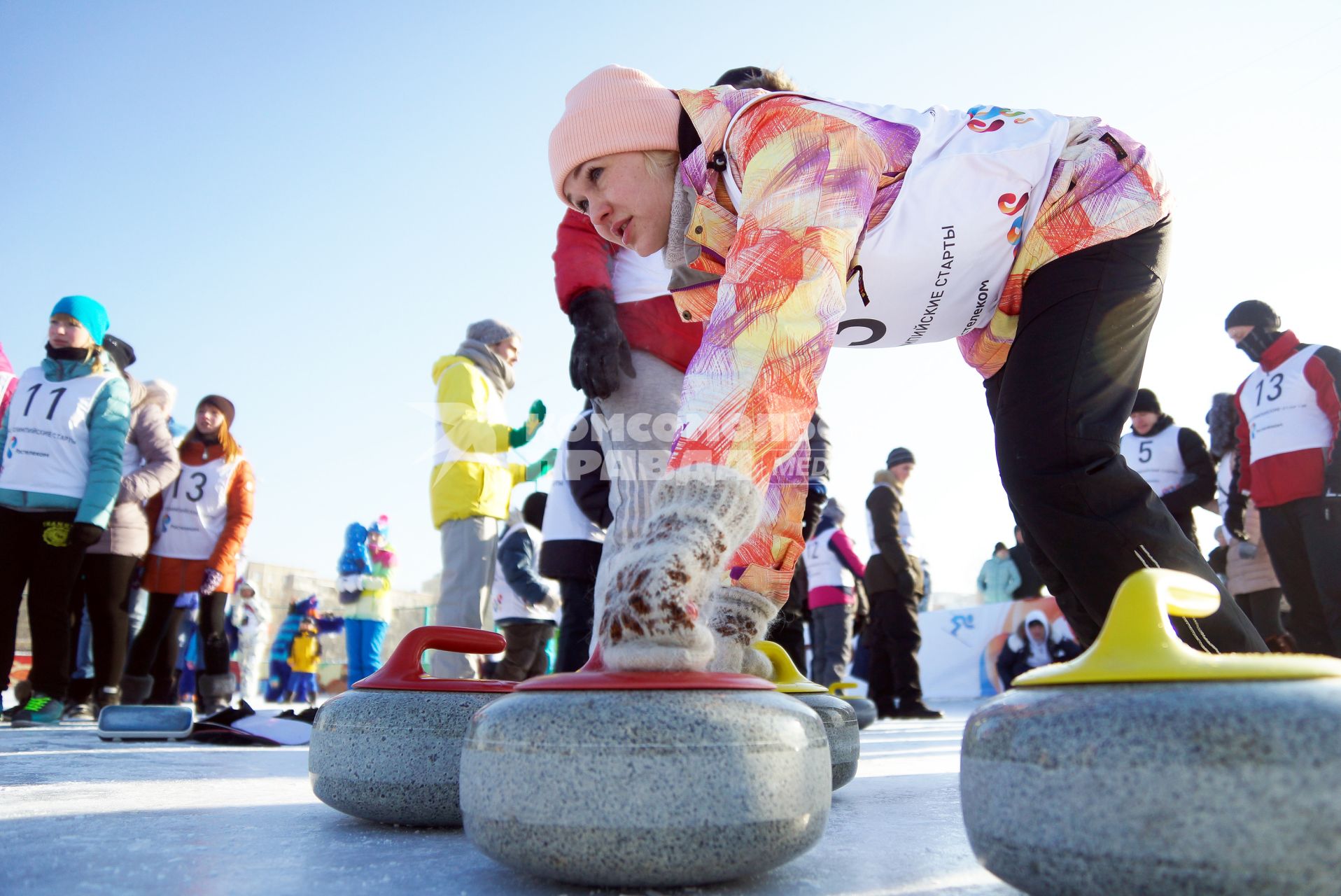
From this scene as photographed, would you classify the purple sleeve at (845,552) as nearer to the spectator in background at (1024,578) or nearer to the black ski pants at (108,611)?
the spectator in background at (1024,578)

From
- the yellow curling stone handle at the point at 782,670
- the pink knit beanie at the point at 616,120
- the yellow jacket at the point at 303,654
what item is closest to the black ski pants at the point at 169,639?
the pink knit beanie at the point at 616,120

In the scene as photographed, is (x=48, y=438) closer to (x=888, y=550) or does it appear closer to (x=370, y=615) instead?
(x=370, y=615)

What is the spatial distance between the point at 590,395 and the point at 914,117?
1335 millimetres

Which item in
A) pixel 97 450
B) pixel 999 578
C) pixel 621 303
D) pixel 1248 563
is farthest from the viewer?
pixel 999 578

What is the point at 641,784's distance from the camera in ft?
2.89

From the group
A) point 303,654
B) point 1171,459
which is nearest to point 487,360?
point 1171,459

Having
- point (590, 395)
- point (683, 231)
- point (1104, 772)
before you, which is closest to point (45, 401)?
point (590, 395)

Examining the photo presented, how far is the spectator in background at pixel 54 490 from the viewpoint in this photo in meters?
4.29

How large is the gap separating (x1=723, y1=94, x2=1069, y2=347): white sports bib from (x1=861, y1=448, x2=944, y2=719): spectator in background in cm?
519

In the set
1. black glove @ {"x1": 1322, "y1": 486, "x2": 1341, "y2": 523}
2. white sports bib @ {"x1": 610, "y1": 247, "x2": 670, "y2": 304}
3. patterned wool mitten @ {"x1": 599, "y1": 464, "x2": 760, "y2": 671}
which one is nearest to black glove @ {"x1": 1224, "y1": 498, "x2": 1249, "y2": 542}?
black glove @ {"x1": 1322, "y1": 486, "x2": 1341, "y2": 523}

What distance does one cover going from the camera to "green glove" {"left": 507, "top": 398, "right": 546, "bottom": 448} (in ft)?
15.7

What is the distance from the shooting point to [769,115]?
1493 millimetres

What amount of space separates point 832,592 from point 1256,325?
341cm

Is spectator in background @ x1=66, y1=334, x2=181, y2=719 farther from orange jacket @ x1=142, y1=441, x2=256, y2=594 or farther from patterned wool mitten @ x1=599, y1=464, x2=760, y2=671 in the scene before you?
patterned wool mitten @ x1=599, y1=464, x2=760, y2=671
